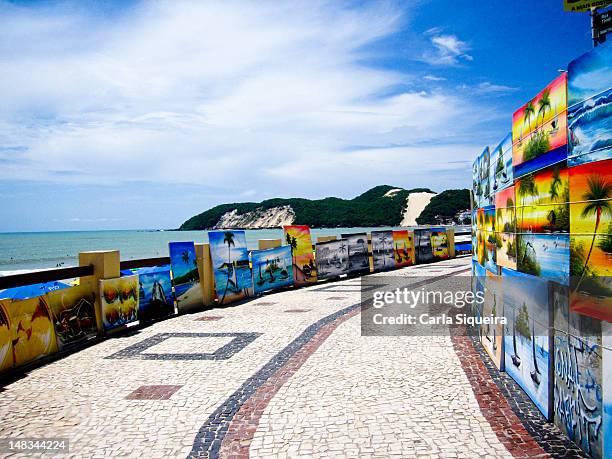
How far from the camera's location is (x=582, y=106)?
365 centimetres

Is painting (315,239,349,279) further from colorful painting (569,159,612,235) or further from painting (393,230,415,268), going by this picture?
colorful painting (569,159,612,235)

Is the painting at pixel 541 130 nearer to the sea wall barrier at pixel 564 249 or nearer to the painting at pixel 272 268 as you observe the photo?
the sea wall barrier at pixel 564 249

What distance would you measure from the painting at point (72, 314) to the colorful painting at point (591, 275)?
722 centimetres

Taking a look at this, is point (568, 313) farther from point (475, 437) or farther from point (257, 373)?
point (257, 373)

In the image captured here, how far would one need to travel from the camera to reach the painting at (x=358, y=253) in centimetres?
1895

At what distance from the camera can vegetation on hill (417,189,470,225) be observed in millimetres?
108800

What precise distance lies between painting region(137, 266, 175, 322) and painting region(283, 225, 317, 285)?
5.74 metres

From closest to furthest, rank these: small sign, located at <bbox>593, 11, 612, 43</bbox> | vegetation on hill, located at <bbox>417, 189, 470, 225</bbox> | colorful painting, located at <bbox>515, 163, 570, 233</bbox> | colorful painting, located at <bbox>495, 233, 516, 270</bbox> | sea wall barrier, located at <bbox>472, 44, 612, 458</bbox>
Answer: sea wall barrier, located at <bbox>472, 44, 612, 458</bbox> → colorful painting, located at <bbox>515, 163, 570, 233</bbox> → colorful painting, located at <bbox>495, 233, 516, 270</bbox> → small sign, located at <bbox>593, 11, 612, 43</bbox> → vegetation on hill, located at <bbox>417, 189, 470, 225</bbox>

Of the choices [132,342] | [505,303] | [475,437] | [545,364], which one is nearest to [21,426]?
[132,342]

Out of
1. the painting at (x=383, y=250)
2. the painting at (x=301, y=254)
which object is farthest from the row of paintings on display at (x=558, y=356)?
the painting at (x=383, y=250)

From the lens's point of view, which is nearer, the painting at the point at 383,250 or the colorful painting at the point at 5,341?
the colorful painting at the point at 5,341

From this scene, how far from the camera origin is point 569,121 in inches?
151

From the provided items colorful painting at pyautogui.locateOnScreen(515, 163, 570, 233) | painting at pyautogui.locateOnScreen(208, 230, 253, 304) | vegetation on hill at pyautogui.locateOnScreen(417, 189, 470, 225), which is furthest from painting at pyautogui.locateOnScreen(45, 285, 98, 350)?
vegetation on hill at pyautogui.locateOnScreen(417, 189, 470, 225)

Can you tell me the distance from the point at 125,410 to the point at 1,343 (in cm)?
254
